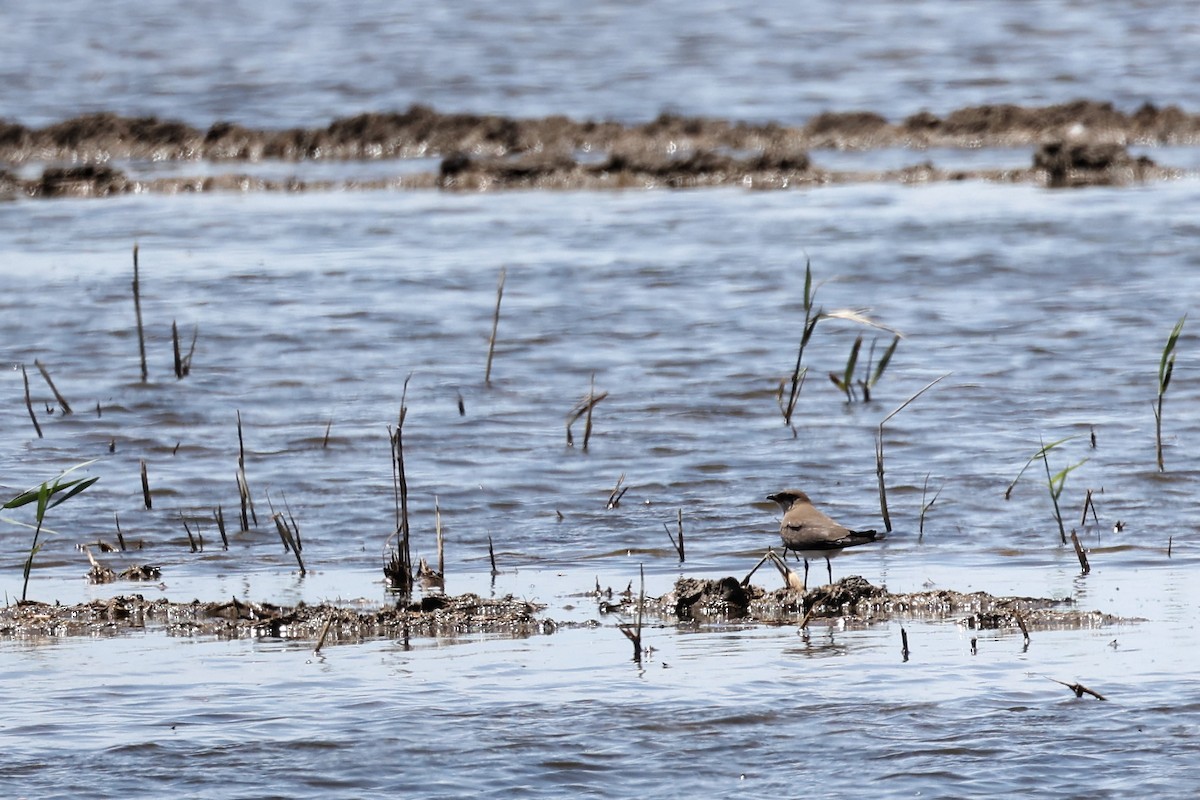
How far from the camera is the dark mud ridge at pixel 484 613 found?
6285mm

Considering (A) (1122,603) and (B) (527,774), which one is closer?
(B) (527,774)

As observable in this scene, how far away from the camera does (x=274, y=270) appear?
15.3 m

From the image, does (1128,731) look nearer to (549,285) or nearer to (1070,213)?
(549,285)

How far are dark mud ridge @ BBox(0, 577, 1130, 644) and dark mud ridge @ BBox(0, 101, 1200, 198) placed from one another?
13851 millimetres

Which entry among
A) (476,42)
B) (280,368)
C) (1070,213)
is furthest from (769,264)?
(476,42)

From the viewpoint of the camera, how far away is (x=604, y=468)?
30.3ft

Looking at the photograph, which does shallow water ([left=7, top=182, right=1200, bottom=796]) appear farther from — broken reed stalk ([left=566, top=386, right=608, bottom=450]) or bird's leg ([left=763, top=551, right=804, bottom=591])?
bird's leg ([left=763, top=551, right=804, bottom=591])

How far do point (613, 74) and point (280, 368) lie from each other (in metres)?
18.2

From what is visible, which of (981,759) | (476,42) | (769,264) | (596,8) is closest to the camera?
(981,759)

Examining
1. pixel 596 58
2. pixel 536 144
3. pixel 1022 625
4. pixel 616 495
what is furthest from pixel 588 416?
pixel 596 58

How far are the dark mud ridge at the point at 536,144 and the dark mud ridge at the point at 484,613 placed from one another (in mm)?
13851

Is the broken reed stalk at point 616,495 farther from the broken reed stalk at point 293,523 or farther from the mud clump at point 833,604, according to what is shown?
the mud clump at point 833,604

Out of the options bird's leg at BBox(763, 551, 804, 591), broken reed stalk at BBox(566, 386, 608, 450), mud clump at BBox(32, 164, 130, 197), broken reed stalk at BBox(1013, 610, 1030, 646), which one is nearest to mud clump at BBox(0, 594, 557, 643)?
bird's leg at BBox(763, 551, 804, 591)

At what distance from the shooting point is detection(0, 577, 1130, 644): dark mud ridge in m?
6.29
